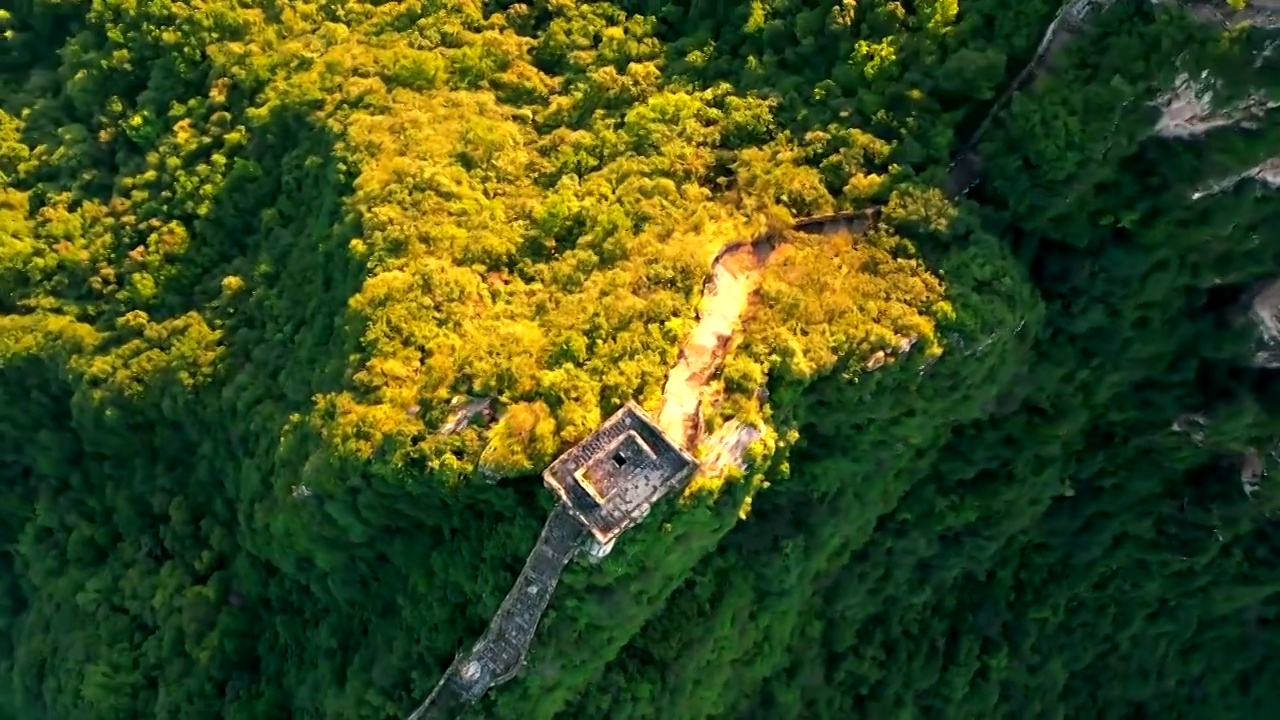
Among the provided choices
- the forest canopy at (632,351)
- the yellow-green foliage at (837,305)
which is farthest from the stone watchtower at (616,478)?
the yellow-green foliage at (837,305)

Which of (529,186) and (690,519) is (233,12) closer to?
(529,186)

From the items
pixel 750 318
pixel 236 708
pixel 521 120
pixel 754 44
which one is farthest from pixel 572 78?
pixel 236 708

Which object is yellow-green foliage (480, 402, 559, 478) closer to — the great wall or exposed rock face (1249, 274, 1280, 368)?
the great wall

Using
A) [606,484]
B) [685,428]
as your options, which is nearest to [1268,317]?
[685,428]

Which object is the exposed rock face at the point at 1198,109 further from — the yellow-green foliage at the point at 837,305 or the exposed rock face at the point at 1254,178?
the yellow-green foliage at the point at 837,305

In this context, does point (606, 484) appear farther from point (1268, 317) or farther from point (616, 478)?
point (1268, 317)
